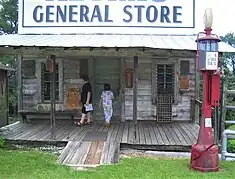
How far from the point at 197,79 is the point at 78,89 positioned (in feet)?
13.4

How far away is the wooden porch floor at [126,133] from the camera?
344 inches

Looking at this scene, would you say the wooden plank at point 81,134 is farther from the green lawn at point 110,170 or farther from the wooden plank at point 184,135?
the wooden plank at point 184,135

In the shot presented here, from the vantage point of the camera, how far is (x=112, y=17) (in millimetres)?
11797

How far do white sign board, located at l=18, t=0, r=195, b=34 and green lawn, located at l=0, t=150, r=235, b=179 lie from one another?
5.36 metres

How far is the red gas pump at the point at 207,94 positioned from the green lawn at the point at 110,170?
0.81ft

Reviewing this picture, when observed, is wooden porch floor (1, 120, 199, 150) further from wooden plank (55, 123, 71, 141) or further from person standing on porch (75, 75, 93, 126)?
person standing on porch (75, 75, 93, 126)

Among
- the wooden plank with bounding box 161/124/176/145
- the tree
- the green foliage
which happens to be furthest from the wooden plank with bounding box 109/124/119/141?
the tree

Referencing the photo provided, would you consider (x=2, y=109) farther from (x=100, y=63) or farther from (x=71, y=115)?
(x=100, y=63)

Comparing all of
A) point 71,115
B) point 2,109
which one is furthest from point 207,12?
point 2,109

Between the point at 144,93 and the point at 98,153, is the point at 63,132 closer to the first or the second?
the point at 98,153

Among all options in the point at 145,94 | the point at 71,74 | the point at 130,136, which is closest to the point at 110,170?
the point at 130,136

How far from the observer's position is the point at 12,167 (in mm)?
6844

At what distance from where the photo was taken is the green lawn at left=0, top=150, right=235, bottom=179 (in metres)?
6.34

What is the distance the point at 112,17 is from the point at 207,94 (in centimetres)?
579
